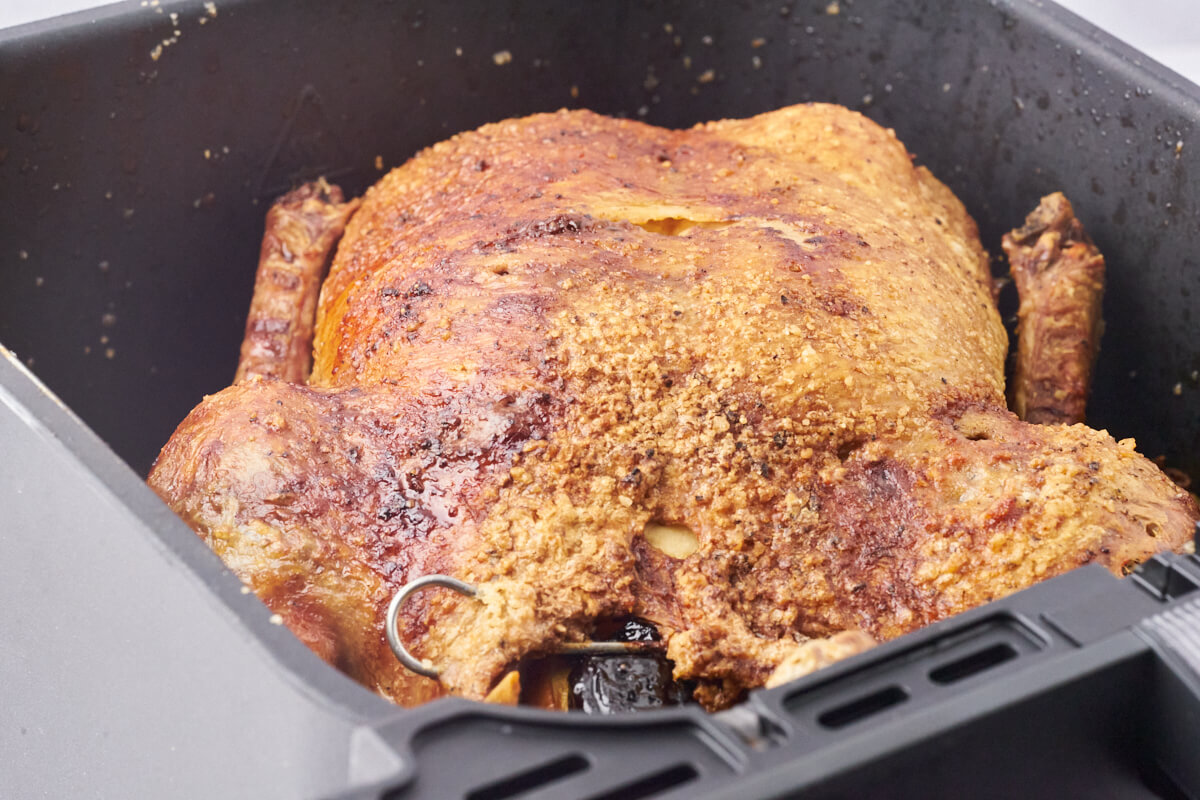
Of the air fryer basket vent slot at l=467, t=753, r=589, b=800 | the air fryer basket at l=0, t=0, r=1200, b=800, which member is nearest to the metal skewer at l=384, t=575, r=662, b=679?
the air fryer basket at l=0, t=0, r=1200, b=800

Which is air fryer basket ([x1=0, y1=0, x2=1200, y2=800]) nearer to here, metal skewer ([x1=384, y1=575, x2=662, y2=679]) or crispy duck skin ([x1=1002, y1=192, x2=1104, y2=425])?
crispy duck skin ([x1=1002, y1=192, x2=1104, y2=425])

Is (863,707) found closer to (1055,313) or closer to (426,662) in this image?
(426,662)

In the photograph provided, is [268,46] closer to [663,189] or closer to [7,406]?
[663,189]

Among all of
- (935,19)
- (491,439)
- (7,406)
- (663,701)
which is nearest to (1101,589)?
(663,701)

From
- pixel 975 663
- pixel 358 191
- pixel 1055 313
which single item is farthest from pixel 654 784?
pixel 358 191

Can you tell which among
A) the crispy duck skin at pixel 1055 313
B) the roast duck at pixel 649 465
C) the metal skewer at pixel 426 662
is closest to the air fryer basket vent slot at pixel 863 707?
the roast duck at pixel 649 465

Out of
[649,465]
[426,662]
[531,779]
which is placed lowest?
[426,662]
